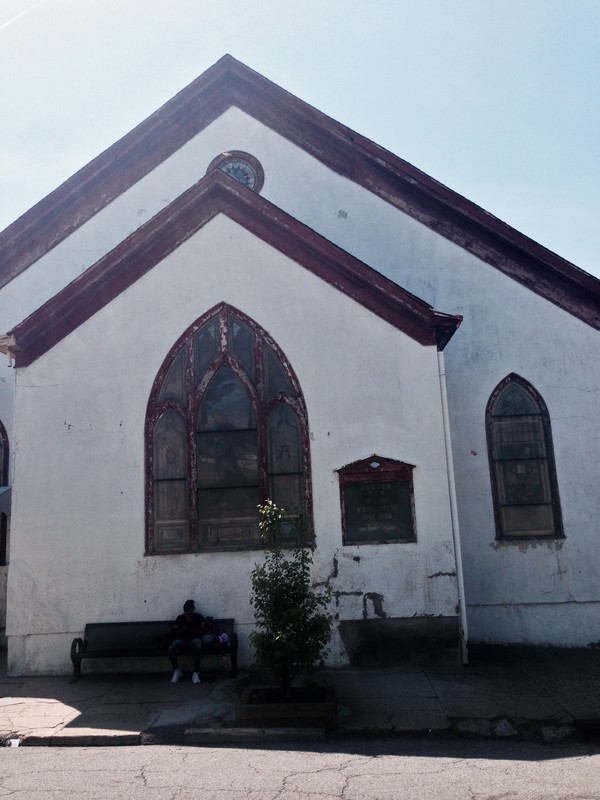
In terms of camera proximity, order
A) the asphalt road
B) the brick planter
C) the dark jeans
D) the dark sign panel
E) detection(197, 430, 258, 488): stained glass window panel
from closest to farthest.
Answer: the asphalt road, the brick planter, the dark jeans, the dark sign panel, detection(197, 430, 258, 488): stained glass window panel

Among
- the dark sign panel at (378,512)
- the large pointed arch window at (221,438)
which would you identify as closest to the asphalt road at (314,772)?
the dark sign panel at (378,512)

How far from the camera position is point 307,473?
9750 millimetres

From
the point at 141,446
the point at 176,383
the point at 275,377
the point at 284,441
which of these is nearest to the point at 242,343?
the point at 275,377

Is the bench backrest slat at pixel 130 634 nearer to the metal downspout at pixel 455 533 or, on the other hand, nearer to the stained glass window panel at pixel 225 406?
the stained glass window panel at pixel 225 406

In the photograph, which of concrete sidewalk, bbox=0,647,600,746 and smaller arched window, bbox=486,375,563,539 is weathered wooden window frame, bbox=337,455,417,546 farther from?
smaller arched window, bbox=486,375,563,539

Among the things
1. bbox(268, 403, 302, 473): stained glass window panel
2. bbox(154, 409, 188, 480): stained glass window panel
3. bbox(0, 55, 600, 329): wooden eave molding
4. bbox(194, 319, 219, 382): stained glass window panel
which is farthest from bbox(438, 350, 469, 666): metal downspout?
bbox(154, 409, 188, 480): stained glass window panel

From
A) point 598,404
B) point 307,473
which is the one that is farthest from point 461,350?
point 307,473

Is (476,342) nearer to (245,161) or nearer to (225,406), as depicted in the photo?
(225,406)

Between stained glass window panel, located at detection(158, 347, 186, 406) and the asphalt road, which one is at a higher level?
stained glass window panel, located at detection(158, 347, 186, 406)

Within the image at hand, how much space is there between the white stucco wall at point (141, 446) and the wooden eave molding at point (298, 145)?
3.17m

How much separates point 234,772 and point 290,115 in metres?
10.8

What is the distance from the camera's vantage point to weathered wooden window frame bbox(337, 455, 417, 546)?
31.3 feet

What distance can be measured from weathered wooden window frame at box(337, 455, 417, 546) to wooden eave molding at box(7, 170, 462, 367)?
1.76 meters

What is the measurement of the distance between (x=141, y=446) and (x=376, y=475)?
327cm
